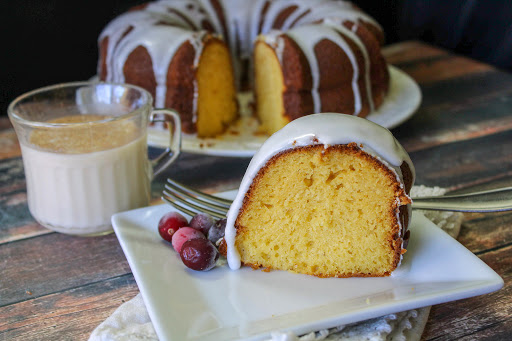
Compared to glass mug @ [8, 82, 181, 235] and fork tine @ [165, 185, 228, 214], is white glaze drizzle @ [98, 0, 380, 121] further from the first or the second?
fork tine @ [165, 185, 228, 214]

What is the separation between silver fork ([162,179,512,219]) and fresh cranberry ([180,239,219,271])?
0.16 metres

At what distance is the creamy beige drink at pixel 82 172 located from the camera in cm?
119

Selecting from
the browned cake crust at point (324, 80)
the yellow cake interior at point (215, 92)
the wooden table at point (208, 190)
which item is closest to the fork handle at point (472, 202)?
the wooden table at point (208, 190)

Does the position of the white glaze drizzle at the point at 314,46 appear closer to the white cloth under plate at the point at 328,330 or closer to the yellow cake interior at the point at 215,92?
the yellow cake interior at the point at 215,92

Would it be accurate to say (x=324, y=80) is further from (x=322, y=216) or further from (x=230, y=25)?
(x=322, y=216)

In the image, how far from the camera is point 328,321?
2.68 ft

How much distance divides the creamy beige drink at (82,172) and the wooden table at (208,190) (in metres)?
0.05

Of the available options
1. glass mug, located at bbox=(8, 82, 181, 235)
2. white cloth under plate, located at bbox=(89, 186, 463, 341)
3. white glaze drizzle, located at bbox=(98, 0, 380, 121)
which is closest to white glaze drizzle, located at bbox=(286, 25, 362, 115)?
white glaze drizzle, located at bbox=(98, 0, 380, 121)

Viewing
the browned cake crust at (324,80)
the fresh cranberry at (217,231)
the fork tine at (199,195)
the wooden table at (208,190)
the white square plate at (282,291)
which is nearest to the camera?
the white square plate at (282,291)

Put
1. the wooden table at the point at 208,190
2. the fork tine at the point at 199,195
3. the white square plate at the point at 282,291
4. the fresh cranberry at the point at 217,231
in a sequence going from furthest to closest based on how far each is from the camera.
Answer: the fork tine at the point at 199,195 < the fresh cranberry at the point at 217,231 < the wooden table at the point at 208,190 < the white square plate at the point at 282,291

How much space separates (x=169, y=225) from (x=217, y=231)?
98mm

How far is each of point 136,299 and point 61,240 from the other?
0.35m

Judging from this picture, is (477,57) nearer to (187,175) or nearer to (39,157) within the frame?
(187,175)

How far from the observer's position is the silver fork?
109cm
